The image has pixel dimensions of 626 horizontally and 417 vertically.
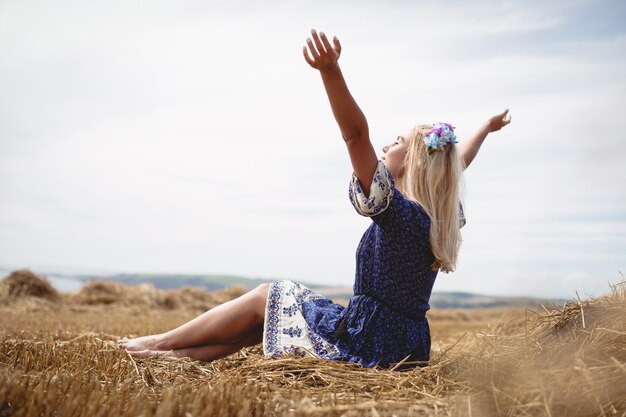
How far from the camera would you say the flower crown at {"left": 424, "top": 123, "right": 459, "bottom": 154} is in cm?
273

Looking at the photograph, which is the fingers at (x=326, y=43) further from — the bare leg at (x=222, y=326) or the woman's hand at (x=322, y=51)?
the bare leg at (x=222, y=326)

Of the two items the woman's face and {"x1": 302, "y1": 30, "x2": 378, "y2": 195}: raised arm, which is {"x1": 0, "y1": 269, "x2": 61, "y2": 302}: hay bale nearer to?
the woman's face

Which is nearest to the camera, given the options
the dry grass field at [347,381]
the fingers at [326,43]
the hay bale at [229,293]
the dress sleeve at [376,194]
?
the dry grass field at [347,381]

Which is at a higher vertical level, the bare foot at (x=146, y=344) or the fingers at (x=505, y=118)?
the fingers at (x=505, y=118)

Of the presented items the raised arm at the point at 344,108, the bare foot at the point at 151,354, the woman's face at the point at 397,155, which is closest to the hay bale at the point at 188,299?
the bare foot at the point at 151,354

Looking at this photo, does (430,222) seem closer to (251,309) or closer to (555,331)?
(555,331)

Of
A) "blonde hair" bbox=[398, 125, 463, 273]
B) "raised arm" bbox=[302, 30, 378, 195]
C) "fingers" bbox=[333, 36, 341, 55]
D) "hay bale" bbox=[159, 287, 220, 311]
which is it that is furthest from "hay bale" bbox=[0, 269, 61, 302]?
"fingers" bbox=[333, 36, 341, 55]

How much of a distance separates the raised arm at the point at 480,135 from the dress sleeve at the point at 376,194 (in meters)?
1.38

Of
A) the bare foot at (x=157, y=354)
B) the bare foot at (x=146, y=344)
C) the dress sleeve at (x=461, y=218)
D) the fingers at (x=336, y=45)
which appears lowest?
the bare foot at (x=157, y=354)

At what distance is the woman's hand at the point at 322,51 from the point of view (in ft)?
6.87

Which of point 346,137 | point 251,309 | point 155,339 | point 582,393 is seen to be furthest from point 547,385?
point 155,339

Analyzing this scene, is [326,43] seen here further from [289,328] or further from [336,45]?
[289,328]

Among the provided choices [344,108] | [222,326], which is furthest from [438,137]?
[222,326]

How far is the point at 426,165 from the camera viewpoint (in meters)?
2.75
